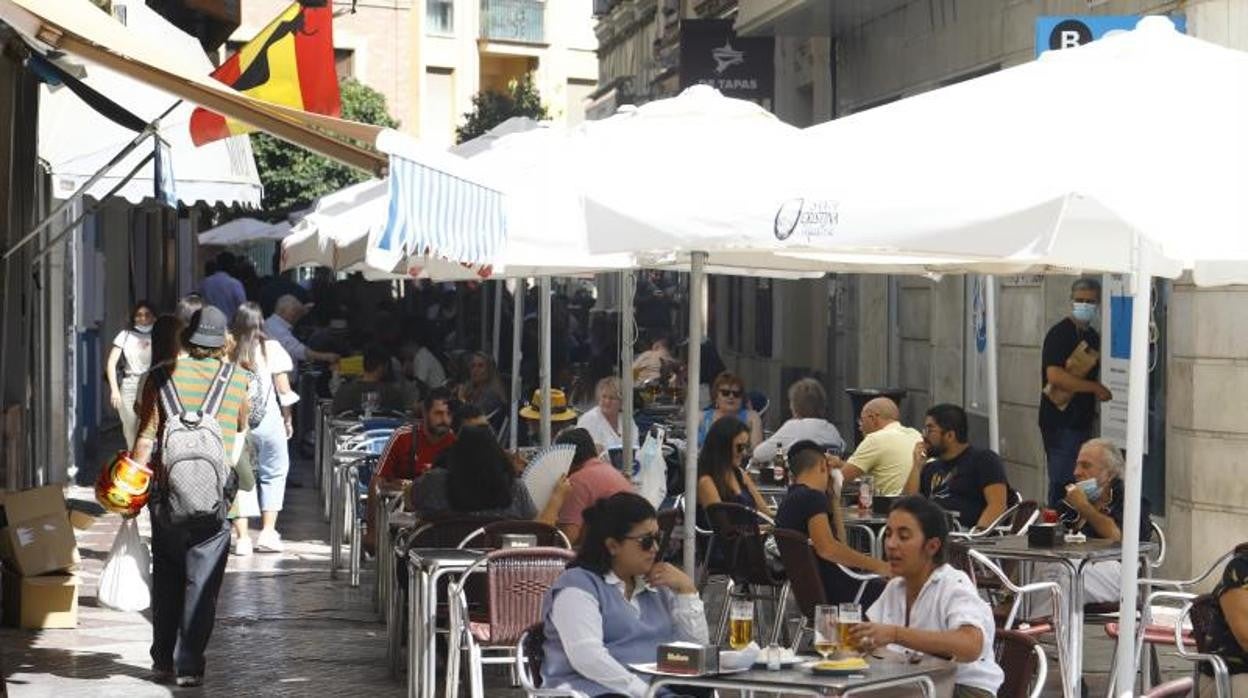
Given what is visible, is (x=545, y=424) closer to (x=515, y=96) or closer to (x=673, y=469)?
(x=673, y=469)

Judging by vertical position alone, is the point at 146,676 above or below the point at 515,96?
below

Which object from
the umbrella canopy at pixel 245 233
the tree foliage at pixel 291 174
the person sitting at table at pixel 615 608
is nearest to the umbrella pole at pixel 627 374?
the person sitting at table at pixel 615 608

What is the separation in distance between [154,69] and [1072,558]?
440 cm

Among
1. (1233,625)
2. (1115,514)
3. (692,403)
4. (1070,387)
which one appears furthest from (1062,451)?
(1233,625)

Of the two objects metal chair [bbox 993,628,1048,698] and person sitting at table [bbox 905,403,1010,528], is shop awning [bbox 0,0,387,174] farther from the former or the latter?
person sitting at table [bbox 905,403,1010,528]

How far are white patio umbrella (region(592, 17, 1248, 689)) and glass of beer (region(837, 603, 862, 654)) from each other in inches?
36.3

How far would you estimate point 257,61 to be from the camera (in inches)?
546

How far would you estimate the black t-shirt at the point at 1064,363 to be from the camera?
1501 cm

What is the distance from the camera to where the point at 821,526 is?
34.4 ft

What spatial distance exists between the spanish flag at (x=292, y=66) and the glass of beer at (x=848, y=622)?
280 inches

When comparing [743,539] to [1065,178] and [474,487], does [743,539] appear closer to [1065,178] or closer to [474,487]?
[474,487]

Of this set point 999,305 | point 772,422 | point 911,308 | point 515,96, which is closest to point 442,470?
point 999,305

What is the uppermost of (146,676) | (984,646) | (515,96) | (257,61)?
(515,96)

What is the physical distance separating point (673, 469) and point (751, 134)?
17.1ft
